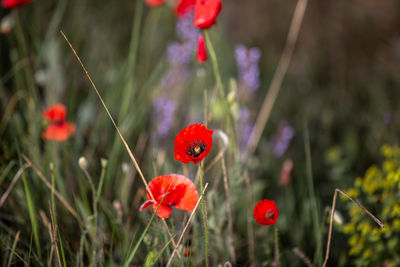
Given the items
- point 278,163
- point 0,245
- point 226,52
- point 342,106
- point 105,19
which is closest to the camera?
point 0,245

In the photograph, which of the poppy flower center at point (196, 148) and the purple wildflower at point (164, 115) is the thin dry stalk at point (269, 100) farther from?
the poppy flower center at point (196, 148)

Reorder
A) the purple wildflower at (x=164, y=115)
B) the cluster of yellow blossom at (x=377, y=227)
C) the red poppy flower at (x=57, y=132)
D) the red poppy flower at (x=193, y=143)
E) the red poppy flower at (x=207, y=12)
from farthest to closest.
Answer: the purple wildflower at (x=164, y=115) < the red poppy flower at (x=57, y=132) < the cluster of yellow blossom at (x=377, y=227) < the red poppy flower at (x=207, y=12) < the red poppy flower at (x=193, y=143)

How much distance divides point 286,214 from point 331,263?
0.21 metres

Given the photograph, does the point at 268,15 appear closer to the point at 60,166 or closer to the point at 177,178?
the point at 60,166

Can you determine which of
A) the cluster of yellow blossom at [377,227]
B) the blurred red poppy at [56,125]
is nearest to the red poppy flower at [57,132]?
the blurred red poppy at [56,125]

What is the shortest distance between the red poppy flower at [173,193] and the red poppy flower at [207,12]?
1.04 feet

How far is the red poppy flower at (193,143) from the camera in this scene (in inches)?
24.8

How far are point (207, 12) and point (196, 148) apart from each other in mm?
286

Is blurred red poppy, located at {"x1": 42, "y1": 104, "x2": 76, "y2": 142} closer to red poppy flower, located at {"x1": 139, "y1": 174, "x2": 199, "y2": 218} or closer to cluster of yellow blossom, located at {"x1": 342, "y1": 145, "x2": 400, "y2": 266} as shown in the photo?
red poppy flower, located at {"x1": 139, "y1": 174, "x2": 199, "y2": 218}

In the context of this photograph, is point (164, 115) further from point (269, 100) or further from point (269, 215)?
point (269, 215)

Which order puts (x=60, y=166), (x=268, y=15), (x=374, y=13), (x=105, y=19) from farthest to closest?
(x=268, y=15) → (x=374, y=13) → (x=105, y=19) → (x=60, y=166)

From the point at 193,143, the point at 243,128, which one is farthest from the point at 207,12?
the point at 243,128

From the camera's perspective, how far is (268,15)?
9.31 feet

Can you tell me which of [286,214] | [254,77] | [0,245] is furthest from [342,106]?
[0,245]
